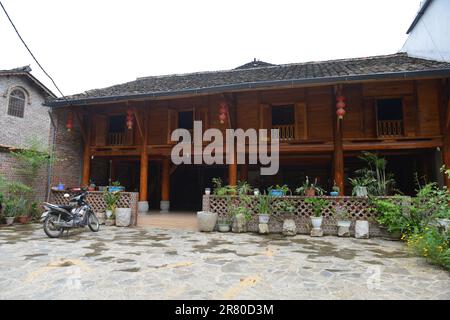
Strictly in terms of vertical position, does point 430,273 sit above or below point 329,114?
below

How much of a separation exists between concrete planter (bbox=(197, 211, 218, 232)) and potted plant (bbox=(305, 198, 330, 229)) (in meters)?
2.66

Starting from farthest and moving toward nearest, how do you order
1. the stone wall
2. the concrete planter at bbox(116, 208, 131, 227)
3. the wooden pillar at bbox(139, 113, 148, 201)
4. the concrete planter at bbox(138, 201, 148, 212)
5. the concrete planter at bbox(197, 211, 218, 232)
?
1. the wooden pillar at bbox(139, 113, 148, 201)
2. the concrete planter at bbox(138, 201, 148, 212)
3. the stone wall
4. the concrete planter at bbox(116, 208, 131, 227)
5. the concrete planter at bbox(197, 211, 218, 232)

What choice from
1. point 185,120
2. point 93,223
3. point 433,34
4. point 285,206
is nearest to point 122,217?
point 93,223

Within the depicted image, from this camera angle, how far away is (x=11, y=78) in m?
15.6

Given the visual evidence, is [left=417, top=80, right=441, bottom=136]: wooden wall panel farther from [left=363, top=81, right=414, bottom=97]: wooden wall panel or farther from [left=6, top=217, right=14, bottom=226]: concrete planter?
[left=6, top=217, right=14, bottom=226]: concrete planter

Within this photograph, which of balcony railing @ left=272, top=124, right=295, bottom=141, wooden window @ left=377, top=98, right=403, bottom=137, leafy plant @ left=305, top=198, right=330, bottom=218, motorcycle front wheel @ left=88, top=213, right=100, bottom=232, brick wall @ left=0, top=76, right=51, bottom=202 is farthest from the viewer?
brick wall @ left=0, top=76, right=51, bottom=202

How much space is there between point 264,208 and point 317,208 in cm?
140

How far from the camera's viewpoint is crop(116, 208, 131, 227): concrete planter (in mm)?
8883

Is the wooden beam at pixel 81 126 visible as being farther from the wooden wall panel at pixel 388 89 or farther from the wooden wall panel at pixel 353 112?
the wooden wall panel at pixel 388 89

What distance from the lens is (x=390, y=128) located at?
982cm

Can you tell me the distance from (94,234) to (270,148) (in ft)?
19.6

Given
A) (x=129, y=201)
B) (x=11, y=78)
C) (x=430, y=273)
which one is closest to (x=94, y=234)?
(x=129, y=201)

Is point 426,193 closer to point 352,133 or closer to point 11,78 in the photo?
point 352,133

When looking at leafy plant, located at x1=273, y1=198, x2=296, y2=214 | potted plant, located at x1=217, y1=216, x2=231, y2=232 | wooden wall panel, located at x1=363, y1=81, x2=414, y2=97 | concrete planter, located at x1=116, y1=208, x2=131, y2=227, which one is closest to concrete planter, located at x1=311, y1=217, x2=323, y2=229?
leafy plant, located at x1=273, y1=198, x2=296, y2=214
